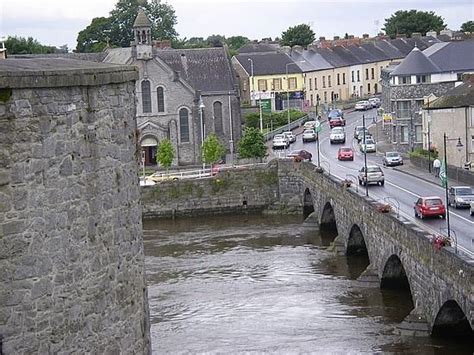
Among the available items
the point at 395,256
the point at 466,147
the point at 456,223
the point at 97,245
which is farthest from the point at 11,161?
the point at 466,147

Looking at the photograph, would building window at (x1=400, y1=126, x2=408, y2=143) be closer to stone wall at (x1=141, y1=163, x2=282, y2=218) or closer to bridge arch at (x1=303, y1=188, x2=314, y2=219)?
stone wall at (x1=141, y1=163, x2=282, y2=218)

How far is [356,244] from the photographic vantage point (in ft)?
169

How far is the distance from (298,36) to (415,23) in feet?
62.9

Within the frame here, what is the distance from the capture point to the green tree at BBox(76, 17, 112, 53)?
434 feet

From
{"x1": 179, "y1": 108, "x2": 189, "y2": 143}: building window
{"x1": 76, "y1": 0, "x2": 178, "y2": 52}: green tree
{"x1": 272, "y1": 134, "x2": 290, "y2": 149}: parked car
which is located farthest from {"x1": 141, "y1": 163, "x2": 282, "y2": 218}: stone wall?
{"x1": 76, "y1": 0, "x2": 178, "y2": 52}: green tree

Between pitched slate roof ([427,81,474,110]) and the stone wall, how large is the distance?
12.3 meters

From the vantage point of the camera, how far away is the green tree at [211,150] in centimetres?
8206

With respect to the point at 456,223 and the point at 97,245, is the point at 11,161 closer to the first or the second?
the point at 97,245

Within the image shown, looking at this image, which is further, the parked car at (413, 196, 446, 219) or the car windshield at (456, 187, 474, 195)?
the car windshield at (456, 187, 474, 195)

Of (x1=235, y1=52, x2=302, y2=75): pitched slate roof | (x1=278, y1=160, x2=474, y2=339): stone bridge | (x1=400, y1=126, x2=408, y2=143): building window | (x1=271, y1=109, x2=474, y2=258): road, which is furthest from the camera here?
(x1=235, y1=52, x2=302, y2=75): pitched slate roof

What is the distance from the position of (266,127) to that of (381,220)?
2562 inches

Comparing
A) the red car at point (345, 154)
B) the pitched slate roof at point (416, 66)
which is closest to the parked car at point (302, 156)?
the red car at point (345, 154)

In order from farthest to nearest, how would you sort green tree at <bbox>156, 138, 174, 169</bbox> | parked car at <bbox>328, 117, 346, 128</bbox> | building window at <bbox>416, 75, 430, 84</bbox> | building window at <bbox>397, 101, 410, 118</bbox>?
1. parked car at <bbox>328, 117, 346, 128</bbox>
2. green tree at <bbox>156, 138, 174, 169</bbox>
3. building window at <bbox>416, 75, 430, 84</bbox>
4. building window at <bbox>397, 101, 410, 118</bbox>

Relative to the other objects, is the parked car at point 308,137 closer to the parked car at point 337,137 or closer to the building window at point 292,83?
the parked car at point 337,137
